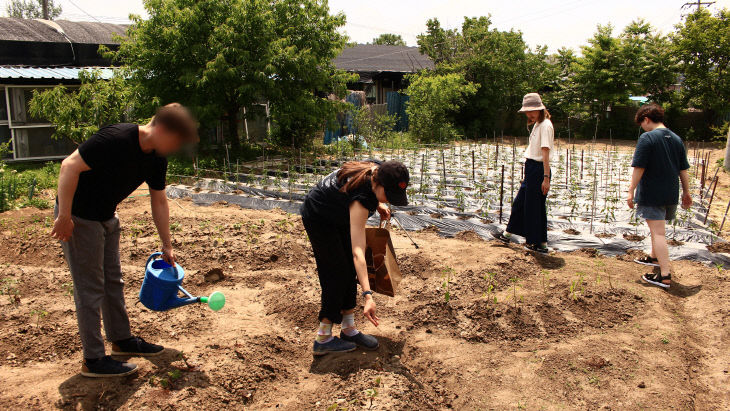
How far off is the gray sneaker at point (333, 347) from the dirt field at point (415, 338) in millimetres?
41

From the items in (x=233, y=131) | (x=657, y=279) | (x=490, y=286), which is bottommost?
(x=657, y=279)

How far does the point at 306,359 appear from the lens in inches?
117

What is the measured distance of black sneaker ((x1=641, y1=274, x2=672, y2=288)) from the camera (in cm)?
392

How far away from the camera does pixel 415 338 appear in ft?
10.6

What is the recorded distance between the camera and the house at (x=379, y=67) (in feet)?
60.5

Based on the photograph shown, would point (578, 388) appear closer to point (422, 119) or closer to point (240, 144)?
point (240, 144)

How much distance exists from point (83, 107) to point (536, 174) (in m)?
6.90

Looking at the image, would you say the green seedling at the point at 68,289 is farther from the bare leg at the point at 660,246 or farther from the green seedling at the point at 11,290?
the bare leg at the point at 660,246

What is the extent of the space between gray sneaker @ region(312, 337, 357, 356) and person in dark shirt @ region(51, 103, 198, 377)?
0.97m

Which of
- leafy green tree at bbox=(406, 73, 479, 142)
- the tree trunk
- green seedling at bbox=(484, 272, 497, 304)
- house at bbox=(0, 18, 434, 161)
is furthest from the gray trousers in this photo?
leafy green tree at bbox=(406, 73, 479, 142)

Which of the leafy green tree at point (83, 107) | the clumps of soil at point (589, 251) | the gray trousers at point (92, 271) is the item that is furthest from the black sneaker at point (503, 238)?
the leafy green tree at point (83, 107)

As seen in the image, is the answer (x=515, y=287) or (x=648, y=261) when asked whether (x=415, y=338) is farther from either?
(x=648, y=261)

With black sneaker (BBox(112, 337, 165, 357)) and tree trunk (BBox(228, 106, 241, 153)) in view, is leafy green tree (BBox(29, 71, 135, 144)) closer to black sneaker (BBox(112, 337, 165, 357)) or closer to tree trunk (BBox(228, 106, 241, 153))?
tree trunk (BBox(228, 106, 241, 153))

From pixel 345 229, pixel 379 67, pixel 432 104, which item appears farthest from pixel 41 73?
pixel 379 67
